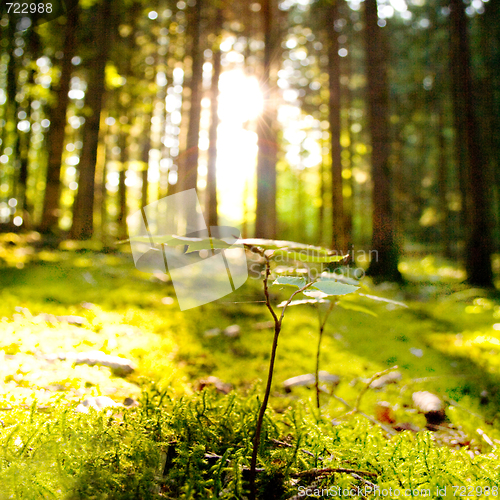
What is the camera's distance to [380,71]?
7.65m

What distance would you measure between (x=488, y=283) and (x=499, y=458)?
8475 millimetres

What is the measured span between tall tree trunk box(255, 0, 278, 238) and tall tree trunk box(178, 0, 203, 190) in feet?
6.47

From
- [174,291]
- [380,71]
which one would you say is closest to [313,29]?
[380,71]

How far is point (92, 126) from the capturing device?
9.54m

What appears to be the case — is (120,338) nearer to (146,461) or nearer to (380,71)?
(146,461)

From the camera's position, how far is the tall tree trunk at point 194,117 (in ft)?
32.9

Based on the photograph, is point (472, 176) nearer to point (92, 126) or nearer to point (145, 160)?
point (92, 126)

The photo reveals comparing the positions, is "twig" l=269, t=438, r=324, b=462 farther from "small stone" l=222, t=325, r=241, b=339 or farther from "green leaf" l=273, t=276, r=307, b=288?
"small stone" l=222, t=325, r=241, b=339

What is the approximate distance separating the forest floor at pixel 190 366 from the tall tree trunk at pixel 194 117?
5384 millimetres

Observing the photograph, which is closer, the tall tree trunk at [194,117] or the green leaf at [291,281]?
the green leaf at [291,281]

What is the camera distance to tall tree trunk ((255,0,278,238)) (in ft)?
31.7

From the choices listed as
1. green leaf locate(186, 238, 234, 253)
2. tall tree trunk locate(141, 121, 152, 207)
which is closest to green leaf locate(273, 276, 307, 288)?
green leaf locate(186, 238, 234, 253)
